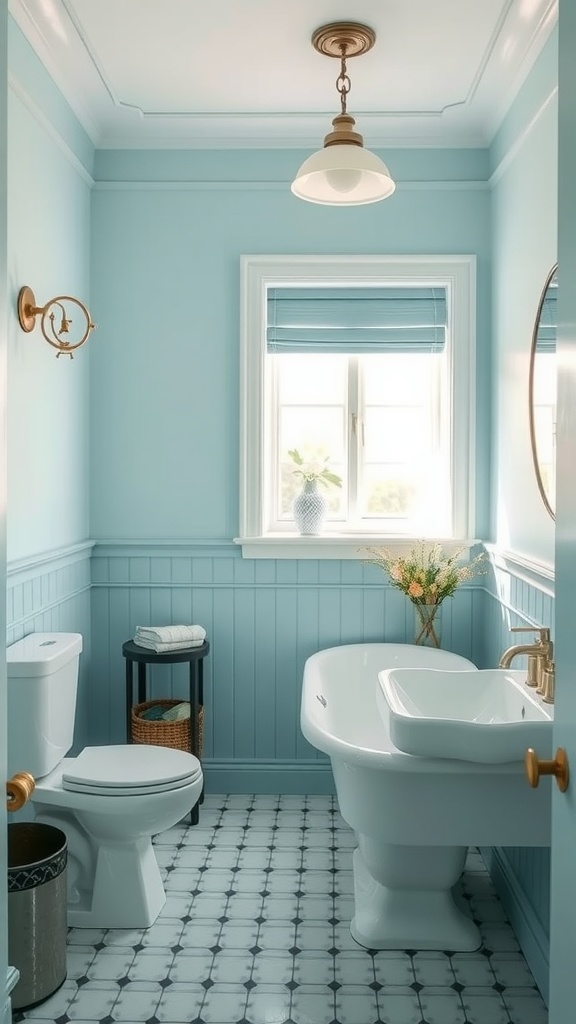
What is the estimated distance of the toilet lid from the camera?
259 centimetres

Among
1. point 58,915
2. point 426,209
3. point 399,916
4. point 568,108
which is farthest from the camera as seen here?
point 426,209

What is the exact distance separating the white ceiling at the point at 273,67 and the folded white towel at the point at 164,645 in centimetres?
204

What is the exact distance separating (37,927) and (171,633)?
53.1 inches

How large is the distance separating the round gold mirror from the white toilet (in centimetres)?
140

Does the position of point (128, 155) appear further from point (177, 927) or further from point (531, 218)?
point (177, 927)

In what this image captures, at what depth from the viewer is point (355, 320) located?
3740 millimetres

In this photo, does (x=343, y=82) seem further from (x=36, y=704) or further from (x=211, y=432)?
(x=36, y=704)

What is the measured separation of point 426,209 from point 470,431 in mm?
946

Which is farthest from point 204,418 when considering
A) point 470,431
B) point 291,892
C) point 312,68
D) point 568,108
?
point 568,108

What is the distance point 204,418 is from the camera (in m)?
3.72

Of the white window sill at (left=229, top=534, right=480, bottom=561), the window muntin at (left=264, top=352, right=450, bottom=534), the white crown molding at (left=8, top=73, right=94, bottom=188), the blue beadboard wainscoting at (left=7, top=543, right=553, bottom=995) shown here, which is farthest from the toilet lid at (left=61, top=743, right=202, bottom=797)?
the white crown molding at (left=8, top=73, right=94, bottom=188)

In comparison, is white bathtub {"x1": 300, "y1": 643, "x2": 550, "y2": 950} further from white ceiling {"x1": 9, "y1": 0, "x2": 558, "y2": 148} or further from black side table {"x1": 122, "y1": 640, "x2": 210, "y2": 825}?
white ceiling {"x1": 9, "y1": 0, "x2": 558, "y2": 148}

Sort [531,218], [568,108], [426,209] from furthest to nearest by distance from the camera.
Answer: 1. [426,209]
2. [531,218]
3. [568,108]

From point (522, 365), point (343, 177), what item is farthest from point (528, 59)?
point (522, 365)
